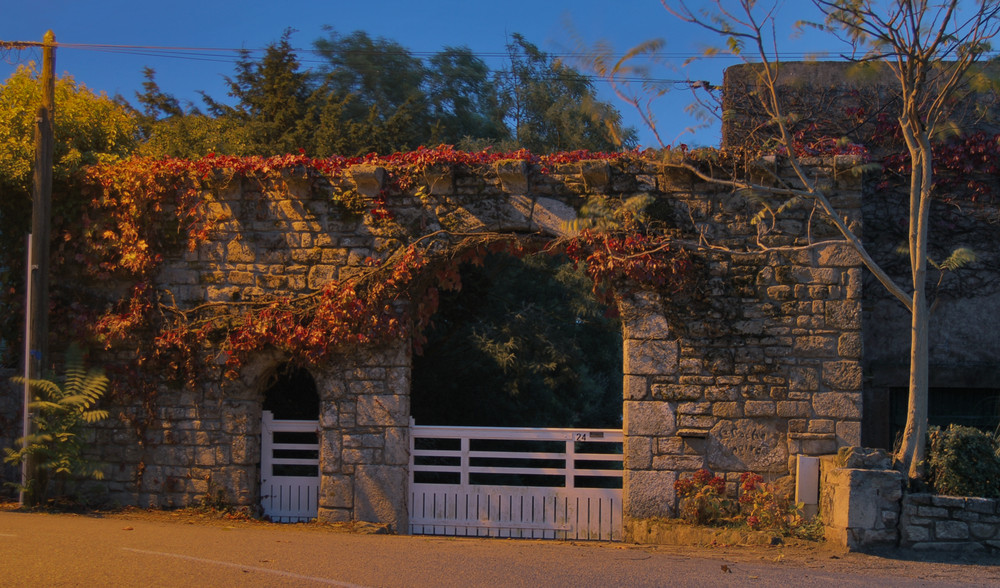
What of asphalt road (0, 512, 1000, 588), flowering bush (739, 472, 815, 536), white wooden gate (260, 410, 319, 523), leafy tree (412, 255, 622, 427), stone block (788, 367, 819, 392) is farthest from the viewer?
leafy tree (412, 255, 622, 427)

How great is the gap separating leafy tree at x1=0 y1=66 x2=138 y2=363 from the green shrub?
8.71 meters

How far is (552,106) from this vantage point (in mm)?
19250

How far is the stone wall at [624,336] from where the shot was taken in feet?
25.2

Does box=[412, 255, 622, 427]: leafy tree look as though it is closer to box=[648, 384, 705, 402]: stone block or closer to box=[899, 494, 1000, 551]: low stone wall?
box=[648, 384, 705, 402]: stone block

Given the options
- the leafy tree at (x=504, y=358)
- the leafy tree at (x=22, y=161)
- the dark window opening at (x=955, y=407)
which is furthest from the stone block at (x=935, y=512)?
the leafy tree at (x=22, y=161)

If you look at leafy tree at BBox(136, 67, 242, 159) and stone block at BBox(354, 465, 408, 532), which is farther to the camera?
leafy tree at BBox(136, 67, 242, 159)

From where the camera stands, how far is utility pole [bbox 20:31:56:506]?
322 inches

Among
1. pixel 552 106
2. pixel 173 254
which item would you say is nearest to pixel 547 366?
pixel 173 254

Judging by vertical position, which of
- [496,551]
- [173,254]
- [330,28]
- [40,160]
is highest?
[330,28]

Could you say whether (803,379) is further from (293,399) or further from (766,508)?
(293,399)

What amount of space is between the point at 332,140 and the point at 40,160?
5431 millimetres

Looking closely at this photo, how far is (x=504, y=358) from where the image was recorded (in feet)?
39.6

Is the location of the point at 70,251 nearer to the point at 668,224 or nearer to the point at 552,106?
the point at 668,224

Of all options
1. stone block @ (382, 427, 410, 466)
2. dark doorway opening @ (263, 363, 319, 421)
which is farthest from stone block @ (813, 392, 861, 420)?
dark doorway opening @ (263, 363, 319, 421)
